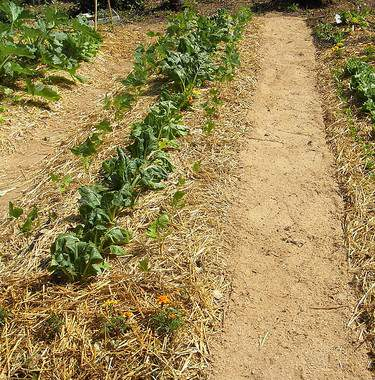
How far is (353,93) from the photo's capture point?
275 inches

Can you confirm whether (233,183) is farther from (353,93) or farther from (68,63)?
(68,63)

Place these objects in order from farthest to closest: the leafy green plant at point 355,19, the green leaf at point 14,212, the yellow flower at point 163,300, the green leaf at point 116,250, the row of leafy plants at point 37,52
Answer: the leafy green plant at point 355,19 < the row of leafy plants at point 37,52 < the green leaf at point 14,212 < the green leaf at point 116,250 < the yellow flower at point 163,300

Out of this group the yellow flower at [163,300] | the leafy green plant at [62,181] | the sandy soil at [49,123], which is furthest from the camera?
the sandy soil at [49,123]

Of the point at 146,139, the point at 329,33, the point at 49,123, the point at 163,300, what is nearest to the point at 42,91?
the point at 49,123

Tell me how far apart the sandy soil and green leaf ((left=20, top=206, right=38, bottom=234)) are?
0.60 metres

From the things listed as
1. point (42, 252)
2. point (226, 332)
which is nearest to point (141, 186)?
point (42, 252)

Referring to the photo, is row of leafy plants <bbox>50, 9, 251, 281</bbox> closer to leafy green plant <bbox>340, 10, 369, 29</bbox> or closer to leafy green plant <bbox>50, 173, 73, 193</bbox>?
leafy green plant <bbox>50, 173, 73, 193</bbox>

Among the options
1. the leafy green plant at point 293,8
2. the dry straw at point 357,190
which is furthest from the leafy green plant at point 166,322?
the leafy green plant at point 293,8

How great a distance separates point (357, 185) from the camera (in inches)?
195

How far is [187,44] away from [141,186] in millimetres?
3675

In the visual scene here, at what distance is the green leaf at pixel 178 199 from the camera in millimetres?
4523

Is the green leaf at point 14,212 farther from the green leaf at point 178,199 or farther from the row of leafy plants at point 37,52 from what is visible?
the row of leafy plants at point 37,52

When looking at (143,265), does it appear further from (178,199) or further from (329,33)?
(329,33)

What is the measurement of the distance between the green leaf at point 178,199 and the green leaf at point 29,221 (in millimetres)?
1254
